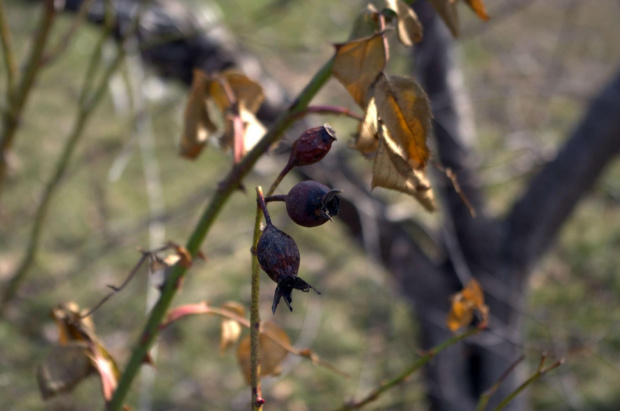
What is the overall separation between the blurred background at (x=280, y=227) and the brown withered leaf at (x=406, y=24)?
2.90ft

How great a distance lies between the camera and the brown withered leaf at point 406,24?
0.67 meters

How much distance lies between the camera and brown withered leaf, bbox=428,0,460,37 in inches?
28.8

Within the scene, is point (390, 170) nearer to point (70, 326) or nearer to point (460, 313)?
point (460, 313)

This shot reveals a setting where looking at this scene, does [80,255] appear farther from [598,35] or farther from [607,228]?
Answer: [598,35]

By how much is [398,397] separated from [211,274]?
1366 millimetres

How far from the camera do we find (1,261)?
3.22 metres

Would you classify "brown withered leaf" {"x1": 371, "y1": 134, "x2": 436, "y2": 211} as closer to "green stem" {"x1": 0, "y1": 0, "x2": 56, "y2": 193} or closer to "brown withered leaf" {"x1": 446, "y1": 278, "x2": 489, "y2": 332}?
"brown withered leaf" {"x1": 446, "y1": 278, "x2": 489, "y2": 332}

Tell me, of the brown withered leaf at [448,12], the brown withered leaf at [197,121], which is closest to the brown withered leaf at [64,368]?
the brown withered leaf at [197,121]

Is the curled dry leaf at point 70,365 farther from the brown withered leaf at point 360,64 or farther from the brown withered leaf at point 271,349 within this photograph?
the brown withered leaf at point 360,64

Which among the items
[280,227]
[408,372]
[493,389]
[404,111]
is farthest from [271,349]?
[280,227]

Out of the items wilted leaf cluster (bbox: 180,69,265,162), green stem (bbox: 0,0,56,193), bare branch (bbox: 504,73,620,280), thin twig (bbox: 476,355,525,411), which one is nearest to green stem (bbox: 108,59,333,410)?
wilted leaf cluster (bbox: 180,69,265,162)

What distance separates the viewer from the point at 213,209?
2.15 feet

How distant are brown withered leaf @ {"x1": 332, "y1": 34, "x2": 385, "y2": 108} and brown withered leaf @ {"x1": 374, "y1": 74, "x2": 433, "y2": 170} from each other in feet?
0.05

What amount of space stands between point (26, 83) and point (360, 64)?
0.79 metres
